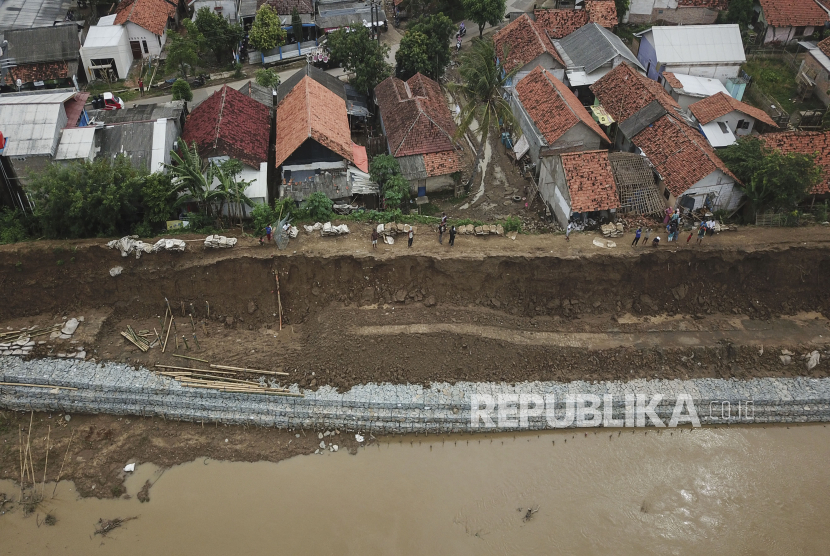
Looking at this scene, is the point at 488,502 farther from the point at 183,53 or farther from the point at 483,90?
the point at 183,53

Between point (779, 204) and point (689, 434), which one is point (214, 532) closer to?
point (689, 434)

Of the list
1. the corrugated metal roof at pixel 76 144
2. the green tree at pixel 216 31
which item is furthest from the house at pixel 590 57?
the corrugated metal roof at pixel 76 144

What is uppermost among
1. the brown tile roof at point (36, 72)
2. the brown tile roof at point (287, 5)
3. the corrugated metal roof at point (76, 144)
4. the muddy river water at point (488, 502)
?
the brown tile roof at point (287, 5)

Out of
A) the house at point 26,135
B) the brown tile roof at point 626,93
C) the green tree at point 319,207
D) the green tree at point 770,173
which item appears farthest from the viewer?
the brown tile roof at point 626,93

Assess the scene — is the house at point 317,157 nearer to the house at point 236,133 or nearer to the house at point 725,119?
the house at point 236,133

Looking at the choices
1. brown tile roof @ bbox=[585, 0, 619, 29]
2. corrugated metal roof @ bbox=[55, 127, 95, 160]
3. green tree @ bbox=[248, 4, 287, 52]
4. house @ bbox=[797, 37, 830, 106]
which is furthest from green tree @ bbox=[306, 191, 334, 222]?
house @ bbox=[797, 37, 830, 106]

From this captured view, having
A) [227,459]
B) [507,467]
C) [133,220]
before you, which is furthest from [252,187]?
[507,467]

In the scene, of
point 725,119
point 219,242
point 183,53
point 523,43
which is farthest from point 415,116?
point 725,119
